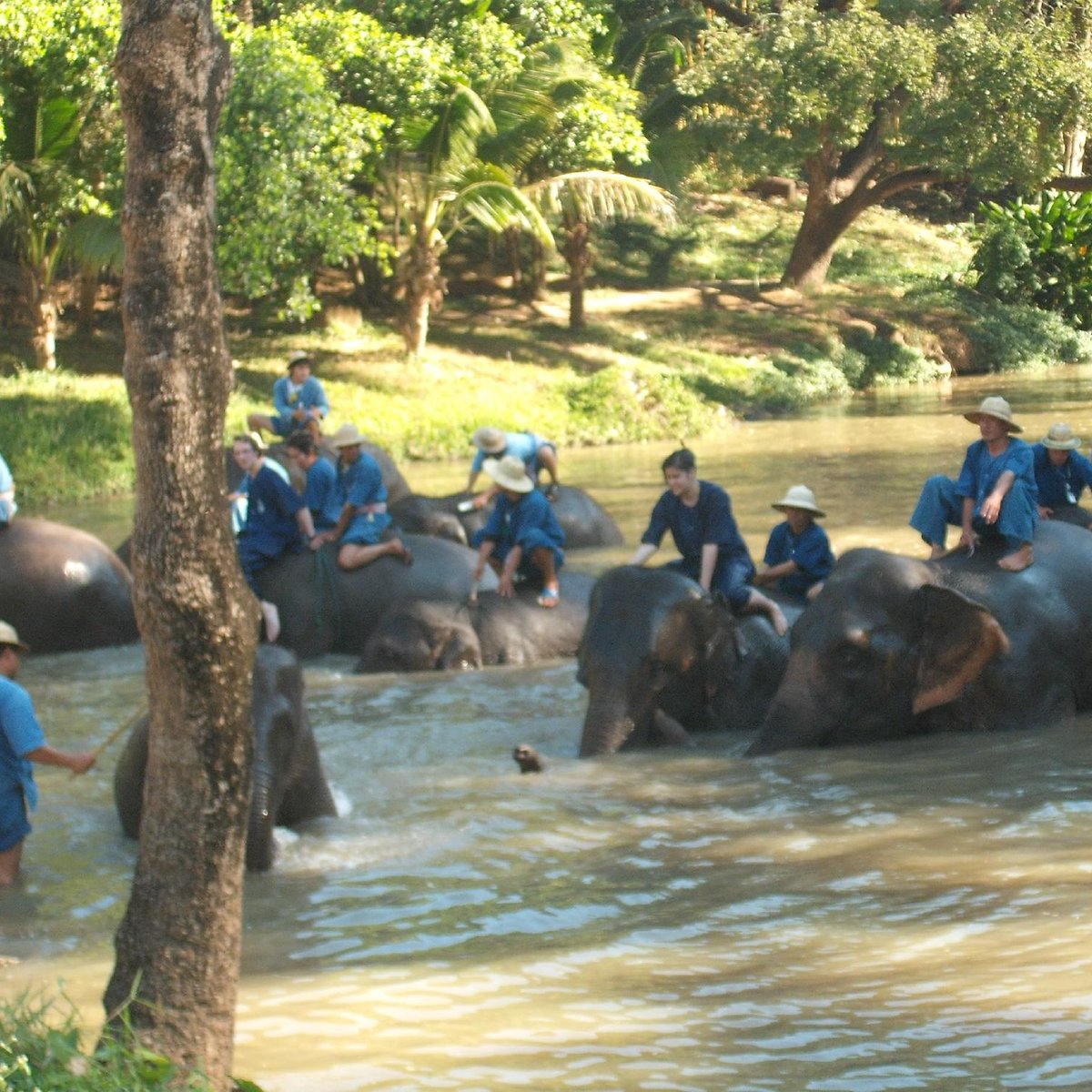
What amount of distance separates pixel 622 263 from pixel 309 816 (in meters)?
30.8

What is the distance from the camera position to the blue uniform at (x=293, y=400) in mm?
16391

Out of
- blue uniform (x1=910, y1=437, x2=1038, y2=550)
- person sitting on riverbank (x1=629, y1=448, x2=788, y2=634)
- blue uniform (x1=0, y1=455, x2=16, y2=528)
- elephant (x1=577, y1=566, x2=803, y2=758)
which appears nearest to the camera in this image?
elephant (x1=577, y1=566, x2=803, y2=758)

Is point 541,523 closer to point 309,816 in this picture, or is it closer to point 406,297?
point 309,816

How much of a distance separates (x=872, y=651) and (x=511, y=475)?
3580mm

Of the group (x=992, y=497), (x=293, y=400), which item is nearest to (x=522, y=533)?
(x=992, y=497)

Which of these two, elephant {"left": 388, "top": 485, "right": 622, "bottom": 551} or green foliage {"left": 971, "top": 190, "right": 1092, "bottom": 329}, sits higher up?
green foliage {"left": 971, "top": 190, "right": 1092, "bottom": 329}

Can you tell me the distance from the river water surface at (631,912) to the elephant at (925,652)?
0.54 ft

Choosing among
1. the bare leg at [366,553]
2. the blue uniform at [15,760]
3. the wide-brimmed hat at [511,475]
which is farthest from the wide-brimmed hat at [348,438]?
the blue uniform at [15,760]

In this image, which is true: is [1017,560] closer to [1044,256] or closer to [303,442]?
[303,442]

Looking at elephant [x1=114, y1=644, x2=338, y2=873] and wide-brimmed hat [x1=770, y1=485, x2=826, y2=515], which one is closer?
elephant [x1=114, y1=644, x2=338, y2=873]

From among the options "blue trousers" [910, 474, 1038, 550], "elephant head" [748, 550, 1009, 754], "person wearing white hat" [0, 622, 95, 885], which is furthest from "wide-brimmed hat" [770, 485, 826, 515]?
"person wearing white hat" [0, 622, 95, 885]

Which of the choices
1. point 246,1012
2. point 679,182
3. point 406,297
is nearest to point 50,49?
point 406,297

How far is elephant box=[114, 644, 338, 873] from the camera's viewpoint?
6938 millimetres

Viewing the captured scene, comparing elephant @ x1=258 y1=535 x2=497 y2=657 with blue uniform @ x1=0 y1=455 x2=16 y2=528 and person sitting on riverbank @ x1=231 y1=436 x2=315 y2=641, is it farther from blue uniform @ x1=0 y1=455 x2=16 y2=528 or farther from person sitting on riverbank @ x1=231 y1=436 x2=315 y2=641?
blue uniform @ x1=0 y1=455 x2=16 y2=528
